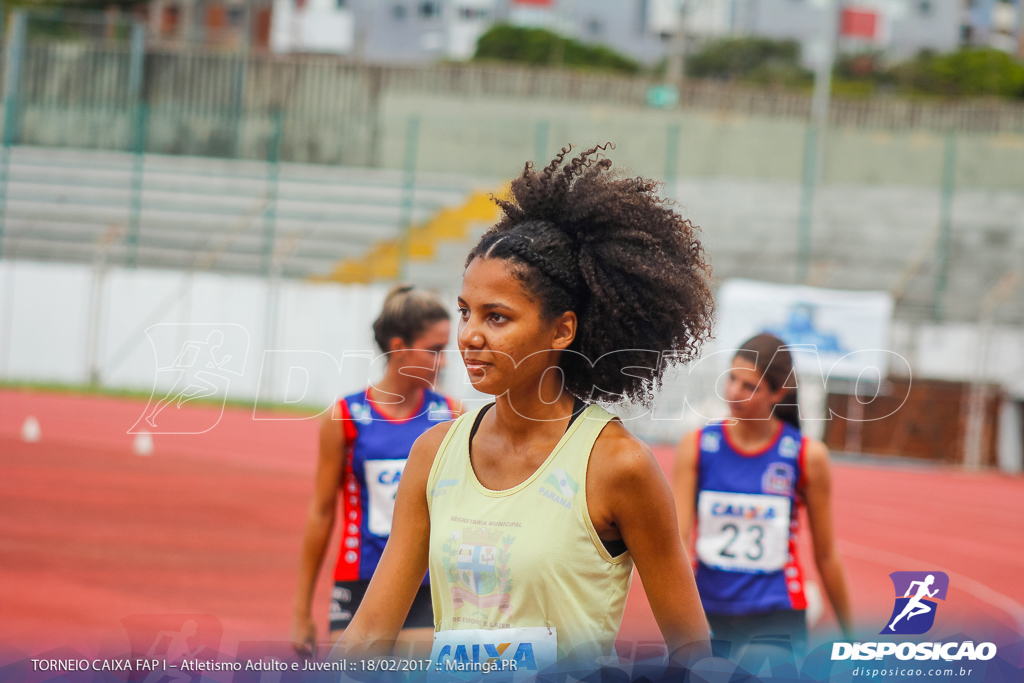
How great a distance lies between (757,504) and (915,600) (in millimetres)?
1666

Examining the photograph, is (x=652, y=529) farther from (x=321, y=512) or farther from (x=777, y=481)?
(x=777, y=481)

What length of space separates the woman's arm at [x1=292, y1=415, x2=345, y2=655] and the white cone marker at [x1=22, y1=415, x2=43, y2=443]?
34.1ft

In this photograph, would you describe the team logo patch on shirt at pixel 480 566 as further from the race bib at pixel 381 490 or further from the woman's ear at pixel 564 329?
the race bib at pixel 381 490

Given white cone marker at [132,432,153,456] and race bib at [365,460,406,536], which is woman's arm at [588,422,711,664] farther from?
white cone marker at [132,432,153,456]

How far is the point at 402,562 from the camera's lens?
219cm

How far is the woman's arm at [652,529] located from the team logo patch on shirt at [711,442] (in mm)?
2191

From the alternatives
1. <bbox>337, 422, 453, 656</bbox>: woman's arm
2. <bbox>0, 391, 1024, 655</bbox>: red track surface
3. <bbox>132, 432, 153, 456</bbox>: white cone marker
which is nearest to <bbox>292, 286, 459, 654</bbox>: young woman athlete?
<bbox>0, 391, 1024, 655</bbox>: red track surface

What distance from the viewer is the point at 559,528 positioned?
2.02 m

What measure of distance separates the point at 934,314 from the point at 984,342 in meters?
1.63

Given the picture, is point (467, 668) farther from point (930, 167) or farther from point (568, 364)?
point (930, 167)

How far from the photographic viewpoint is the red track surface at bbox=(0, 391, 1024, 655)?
6.48 metres

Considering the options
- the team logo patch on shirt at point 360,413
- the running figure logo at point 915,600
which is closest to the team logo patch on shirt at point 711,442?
the team logo patch on shirt at point 360,413

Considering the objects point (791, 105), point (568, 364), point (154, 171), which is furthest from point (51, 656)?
point (791, 105)

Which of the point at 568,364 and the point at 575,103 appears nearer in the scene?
the point at 568,364
